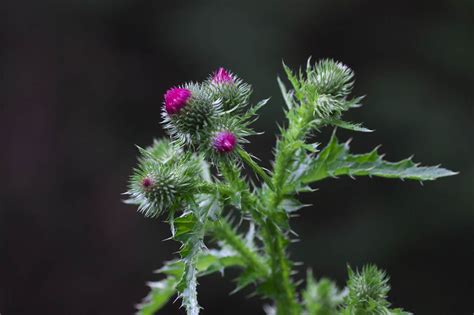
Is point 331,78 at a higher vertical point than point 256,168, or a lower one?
higher

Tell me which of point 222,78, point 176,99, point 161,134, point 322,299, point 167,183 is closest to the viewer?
point 322,299

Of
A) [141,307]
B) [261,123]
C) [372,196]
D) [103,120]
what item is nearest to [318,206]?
[372,196]

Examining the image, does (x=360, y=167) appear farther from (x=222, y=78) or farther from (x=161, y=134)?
(x=161, y=134)

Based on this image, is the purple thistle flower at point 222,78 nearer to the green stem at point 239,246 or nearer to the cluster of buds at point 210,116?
the cluster of buds at point 210,116

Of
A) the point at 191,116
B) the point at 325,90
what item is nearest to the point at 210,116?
the point at 191,116

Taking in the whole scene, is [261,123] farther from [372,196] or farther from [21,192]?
[21,192]
